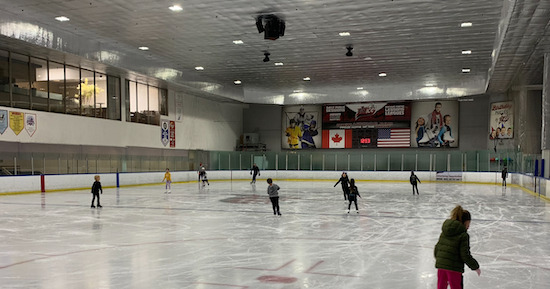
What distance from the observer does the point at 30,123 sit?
61.5ft

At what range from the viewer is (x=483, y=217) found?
11.5m

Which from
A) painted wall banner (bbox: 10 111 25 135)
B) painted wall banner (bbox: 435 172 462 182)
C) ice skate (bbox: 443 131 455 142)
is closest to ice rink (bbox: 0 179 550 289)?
painted wall banner (bbox: 10 111 25 135)

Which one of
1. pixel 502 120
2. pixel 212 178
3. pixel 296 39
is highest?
pixel 296 39

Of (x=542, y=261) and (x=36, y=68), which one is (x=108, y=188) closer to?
(x=36, y=68)

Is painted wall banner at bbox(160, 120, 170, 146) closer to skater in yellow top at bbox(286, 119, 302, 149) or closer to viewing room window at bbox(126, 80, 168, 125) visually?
viewing room window at bbox(126, 80, 168, 125)

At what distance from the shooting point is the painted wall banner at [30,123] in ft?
61.0

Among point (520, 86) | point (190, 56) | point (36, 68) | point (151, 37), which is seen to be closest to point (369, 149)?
point (520, 86)

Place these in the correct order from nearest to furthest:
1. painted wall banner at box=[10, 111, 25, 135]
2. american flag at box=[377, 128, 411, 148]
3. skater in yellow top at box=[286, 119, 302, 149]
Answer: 1. painted wall banner at box=[10, 111, 25, 135]
2. american flag at box=[377, 128, 411, 148]
3. skater in yellow top at box=[286, 119, 302, 149]

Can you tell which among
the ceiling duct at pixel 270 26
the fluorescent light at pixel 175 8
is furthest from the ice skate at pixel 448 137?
the fluorescent light at pixel 175 8

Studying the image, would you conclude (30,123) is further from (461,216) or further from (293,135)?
(293,135)

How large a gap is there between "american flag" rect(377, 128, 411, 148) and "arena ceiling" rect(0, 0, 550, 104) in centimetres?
526

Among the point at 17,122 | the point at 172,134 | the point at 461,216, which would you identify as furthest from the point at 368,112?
the point at 461,216

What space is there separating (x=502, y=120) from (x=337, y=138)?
35.6 feet

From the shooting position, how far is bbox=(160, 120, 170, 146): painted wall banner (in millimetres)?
27203
